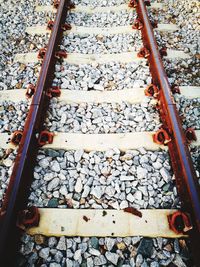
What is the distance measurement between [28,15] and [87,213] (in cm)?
362

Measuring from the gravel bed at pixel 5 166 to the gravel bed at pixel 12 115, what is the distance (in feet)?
0.90

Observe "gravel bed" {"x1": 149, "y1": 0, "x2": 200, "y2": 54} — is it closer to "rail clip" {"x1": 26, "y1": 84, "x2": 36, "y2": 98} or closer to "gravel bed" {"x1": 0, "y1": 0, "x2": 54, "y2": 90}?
"gravel bed" {"x1": 0, "y1": 0, "x2": 54, "y2": 90}

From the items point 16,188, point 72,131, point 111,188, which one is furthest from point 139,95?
point 16,188

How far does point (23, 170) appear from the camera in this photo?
2154 mm

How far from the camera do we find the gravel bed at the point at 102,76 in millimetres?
3152

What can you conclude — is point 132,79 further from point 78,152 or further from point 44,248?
point 44,248

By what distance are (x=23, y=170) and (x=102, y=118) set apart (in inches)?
41.3

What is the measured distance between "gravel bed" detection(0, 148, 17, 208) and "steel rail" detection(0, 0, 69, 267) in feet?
0.74

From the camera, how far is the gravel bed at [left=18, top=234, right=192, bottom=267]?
1.90 meters

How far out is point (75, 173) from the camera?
237cm

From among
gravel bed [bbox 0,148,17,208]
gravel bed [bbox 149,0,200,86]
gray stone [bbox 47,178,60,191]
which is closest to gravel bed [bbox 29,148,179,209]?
gray stone [bbox 47,178,60,191]

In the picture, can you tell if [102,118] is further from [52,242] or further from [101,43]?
[101,43]

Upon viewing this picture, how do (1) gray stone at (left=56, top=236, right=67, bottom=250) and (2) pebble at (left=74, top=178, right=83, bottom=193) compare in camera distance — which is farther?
(2) pebble at (left=74, top=178, right=83, bottom=193)

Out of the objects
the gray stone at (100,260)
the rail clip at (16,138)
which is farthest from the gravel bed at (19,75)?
the gray stone at (100,260)
